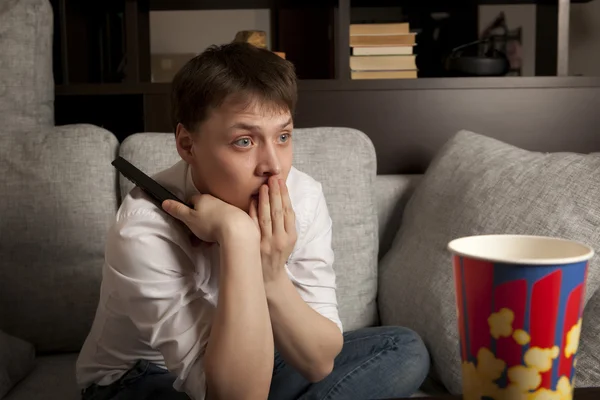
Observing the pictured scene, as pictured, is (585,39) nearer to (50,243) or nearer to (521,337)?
(50,243)

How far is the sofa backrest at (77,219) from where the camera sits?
5.01 ft

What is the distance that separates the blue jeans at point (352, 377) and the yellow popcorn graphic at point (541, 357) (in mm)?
649

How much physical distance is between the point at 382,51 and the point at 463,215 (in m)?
0.64

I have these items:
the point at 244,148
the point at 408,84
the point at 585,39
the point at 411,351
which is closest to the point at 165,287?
the point at 244,148

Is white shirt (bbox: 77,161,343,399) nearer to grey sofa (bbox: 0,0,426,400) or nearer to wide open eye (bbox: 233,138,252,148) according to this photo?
wide open eye (bbox: 233,138,252,148)

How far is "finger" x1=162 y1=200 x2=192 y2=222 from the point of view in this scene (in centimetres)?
101

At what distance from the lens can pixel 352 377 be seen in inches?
45.3

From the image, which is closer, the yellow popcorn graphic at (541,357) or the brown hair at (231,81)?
the yellow popcorn graphic at (541,357)

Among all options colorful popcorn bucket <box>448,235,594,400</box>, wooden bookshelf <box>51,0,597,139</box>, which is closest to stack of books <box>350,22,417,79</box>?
wooden bookshelf <box>51,0,597,139</box>

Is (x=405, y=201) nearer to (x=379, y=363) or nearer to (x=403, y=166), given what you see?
(x=403, y=166)

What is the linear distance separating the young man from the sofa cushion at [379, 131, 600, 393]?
0.54ft

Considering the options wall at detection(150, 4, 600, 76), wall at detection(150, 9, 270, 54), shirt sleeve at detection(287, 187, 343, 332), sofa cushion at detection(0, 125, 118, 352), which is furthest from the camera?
wall at detection(150, 9, 270, 54)

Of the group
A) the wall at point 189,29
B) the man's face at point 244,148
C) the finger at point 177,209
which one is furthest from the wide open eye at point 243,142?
the wall at point 189,29

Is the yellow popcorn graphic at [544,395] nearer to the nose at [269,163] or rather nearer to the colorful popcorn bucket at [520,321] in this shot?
the colorful popcorn bucket at [520,321]
